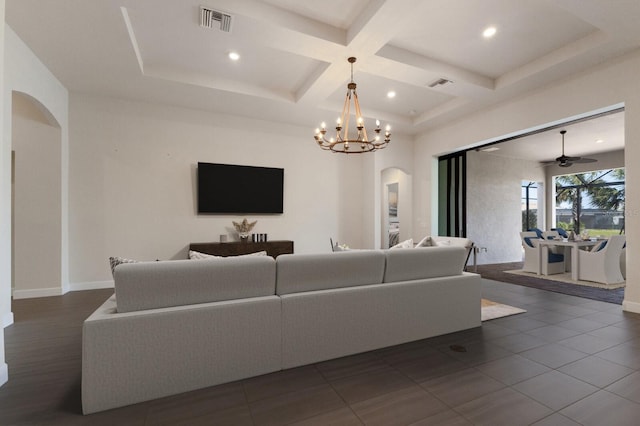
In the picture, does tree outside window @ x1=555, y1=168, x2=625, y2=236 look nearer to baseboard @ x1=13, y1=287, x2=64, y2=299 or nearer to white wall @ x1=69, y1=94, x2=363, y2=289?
white wall @ x1=69, y1=94, x2=363, y2=289

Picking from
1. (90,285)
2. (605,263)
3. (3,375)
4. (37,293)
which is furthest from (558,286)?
(37,293)

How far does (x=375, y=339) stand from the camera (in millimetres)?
2619

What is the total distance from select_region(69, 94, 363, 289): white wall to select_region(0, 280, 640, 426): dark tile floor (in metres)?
2.57

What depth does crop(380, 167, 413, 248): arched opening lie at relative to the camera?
25.7ft

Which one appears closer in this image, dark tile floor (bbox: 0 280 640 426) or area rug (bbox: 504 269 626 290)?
dark tile floor (bbox: 0 280 640 426)

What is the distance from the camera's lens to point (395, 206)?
30.2 feet

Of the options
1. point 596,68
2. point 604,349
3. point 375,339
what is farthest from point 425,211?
point 375,339

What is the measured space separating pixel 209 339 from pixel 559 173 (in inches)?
456

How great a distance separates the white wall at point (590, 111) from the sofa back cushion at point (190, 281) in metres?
4.58

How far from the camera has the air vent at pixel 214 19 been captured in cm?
308

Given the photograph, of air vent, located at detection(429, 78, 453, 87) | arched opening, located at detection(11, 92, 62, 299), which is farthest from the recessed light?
arched opening, located at detection(11, 92, 62, 299)

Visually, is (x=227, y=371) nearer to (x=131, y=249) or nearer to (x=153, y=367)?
(x=153, y=367)

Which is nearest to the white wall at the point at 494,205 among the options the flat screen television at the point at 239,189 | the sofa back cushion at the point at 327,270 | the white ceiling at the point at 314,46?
the white ceiling at the point at 314,46

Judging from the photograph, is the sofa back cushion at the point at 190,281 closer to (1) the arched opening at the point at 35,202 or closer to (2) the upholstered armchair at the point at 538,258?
(1) the arched opening at the point at 35,202
